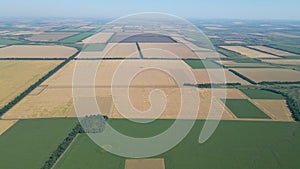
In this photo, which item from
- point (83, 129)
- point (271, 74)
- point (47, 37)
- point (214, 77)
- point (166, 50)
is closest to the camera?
point (83, 129)

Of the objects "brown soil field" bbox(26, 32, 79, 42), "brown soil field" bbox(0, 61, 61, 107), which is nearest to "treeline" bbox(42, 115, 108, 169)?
"brown soil field" bbox(0, 61, 61, 107)

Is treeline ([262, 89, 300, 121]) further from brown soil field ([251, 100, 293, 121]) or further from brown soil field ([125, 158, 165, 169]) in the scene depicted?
brown soil field ([125, 158, 165, 169])

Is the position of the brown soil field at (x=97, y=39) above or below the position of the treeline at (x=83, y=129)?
below

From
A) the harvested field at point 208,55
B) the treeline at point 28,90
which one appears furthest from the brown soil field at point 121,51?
the harvested field at point 208,55

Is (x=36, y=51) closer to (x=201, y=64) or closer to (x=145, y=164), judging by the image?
(x=201, y=64)

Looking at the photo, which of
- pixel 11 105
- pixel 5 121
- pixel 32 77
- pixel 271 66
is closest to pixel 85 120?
pixel 5 121

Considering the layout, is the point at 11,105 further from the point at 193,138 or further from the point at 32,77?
the point at 193,138

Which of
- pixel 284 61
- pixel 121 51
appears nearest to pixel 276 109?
pixel 284 61

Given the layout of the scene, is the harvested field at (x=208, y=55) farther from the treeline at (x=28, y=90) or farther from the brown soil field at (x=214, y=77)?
the treeline at (x=28, y=90)
